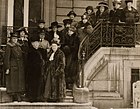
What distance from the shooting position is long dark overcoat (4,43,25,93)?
50.1 ft

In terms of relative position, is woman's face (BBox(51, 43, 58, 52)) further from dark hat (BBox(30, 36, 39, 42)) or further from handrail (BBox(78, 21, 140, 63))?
handrail (BBox(78, 21, 140, 63))

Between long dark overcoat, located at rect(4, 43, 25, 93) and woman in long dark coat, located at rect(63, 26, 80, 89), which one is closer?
long dark overcoat, located at rect(4, 43, 25, 93)

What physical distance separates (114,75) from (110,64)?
0.40 metres

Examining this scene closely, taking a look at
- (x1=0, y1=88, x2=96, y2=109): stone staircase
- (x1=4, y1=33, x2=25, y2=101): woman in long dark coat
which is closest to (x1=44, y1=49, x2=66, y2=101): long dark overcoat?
(x1=0, y1=88, x2=96, y2=109): stone staircase

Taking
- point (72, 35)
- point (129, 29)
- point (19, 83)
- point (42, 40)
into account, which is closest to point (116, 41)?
point (129, 29)

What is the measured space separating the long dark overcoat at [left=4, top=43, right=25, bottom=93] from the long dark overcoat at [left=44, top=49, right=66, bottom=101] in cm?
82

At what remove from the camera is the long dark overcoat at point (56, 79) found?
15227mm

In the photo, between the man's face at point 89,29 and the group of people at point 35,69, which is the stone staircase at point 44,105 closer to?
the group of people at point 35,69

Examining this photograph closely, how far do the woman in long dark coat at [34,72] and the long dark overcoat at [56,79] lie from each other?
25cm

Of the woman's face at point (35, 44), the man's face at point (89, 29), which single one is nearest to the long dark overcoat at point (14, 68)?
the woman's face at point (35, 44)

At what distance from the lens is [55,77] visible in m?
15.3

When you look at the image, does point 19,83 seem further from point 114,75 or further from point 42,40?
point 114,75

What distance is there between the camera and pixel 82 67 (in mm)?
15875

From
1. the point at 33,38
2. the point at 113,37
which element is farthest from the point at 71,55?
the point at 113,37
